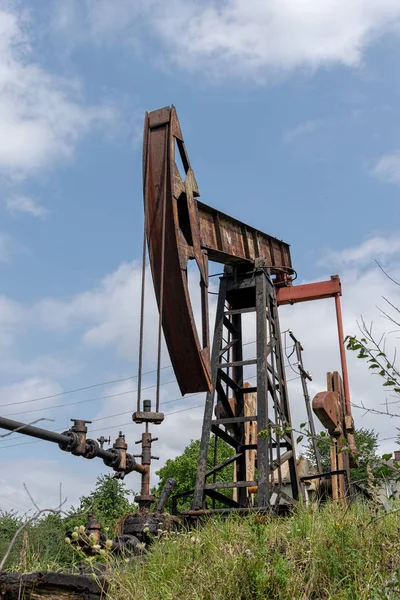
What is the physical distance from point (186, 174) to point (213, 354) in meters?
2.89

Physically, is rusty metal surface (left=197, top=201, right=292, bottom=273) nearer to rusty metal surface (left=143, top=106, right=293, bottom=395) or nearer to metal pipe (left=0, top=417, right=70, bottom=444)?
rusty metal surface (left=143, top=106, right=293, bottom=395)

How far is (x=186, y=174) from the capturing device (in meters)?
9.75

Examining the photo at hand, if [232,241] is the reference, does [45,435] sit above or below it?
below

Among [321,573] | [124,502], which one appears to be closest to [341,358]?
[321,573]

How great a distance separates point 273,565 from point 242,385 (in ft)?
21.3

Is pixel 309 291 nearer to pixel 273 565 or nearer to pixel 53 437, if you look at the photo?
pixel 53 437

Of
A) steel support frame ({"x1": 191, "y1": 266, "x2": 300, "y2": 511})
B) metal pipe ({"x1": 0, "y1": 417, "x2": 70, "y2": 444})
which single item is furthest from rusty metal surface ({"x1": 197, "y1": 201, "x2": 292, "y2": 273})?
metal pipe ({"x1": 0, "y1": 417, "x2": 70, "y2": 444})

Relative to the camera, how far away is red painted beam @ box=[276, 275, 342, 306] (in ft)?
42.3

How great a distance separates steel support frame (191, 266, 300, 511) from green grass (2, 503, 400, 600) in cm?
382

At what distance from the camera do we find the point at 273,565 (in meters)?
4.93

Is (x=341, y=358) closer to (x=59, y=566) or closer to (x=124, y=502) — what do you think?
(x=59, y=566)

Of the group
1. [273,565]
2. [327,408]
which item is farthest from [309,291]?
[273,565]

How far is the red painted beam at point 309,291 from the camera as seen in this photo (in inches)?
507

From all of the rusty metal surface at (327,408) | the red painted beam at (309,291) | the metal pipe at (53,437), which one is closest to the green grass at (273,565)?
the metal pipe at (53,437)
